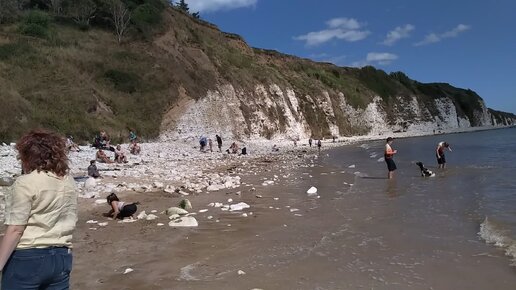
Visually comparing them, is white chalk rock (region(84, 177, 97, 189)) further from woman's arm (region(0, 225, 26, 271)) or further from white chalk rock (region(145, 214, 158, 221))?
woman's arm (region(0, 225, 26, 271))

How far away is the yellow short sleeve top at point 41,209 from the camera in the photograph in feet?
10.3

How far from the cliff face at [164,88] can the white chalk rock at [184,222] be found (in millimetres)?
19112

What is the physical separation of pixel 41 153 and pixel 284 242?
5.84m

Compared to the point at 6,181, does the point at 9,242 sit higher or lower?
higher

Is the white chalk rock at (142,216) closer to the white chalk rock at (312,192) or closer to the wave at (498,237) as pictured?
the white chalk rock at (312,192)

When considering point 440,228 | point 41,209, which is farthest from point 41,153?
point 440,228

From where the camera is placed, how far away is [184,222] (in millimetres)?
9945

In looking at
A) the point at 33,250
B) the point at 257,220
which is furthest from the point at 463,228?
the point at 33,250

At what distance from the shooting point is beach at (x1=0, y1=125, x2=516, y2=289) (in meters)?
6.36

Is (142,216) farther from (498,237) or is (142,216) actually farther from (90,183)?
(498,237)

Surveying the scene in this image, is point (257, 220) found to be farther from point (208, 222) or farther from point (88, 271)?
point (88, 271)

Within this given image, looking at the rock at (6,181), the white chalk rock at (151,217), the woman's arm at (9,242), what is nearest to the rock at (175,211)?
the white chalk rock at (151,217)

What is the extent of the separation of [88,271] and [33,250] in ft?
12.9

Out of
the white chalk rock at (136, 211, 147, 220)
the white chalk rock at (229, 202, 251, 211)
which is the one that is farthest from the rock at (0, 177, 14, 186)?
the white chalk rock at (229, 202, 251, 211)
